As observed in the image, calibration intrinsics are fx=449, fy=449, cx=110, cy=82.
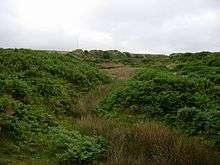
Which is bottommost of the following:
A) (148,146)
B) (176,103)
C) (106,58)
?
(148,146)

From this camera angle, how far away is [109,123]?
12.8m

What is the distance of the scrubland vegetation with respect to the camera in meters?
9.70

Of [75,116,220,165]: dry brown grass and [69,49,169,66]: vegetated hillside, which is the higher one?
[69,49,169,66]: vegetated hillside

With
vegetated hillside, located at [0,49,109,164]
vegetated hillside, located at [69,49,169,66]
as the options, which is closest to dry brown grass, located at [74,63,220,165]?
vegetated hillside, located at [0,49,109,164]

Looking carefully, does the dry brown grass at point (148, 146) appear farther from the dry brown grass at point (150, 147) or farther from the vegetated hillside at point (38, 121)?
the vegetated hillside at point (38, 121)

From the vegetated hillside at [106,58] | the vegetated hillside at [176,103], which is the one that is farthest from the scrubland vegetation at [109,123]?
the vegetated hillside at [106,58]

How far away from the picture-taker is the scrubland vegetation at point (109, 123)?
9695mm

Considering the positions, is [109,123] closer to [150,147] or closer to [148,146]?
[148,146]

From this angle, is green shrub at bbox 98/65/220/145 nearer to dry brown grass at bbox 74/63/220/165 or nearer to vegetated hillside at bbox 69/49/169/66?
dry brown grass at bbox 74/63/220/165

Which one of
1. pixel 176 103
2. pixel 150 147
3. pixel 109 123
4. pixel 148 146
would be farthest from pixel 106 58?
pixel 150 147

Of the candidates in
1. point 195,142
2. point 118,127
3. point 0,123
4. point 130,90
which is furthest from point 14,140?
point 130,90

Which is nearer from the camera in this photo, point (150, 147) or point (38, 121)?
point (150, 147)

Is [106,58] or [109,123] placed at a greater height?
[106,58]

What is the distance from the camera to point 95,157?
31.6 ft
